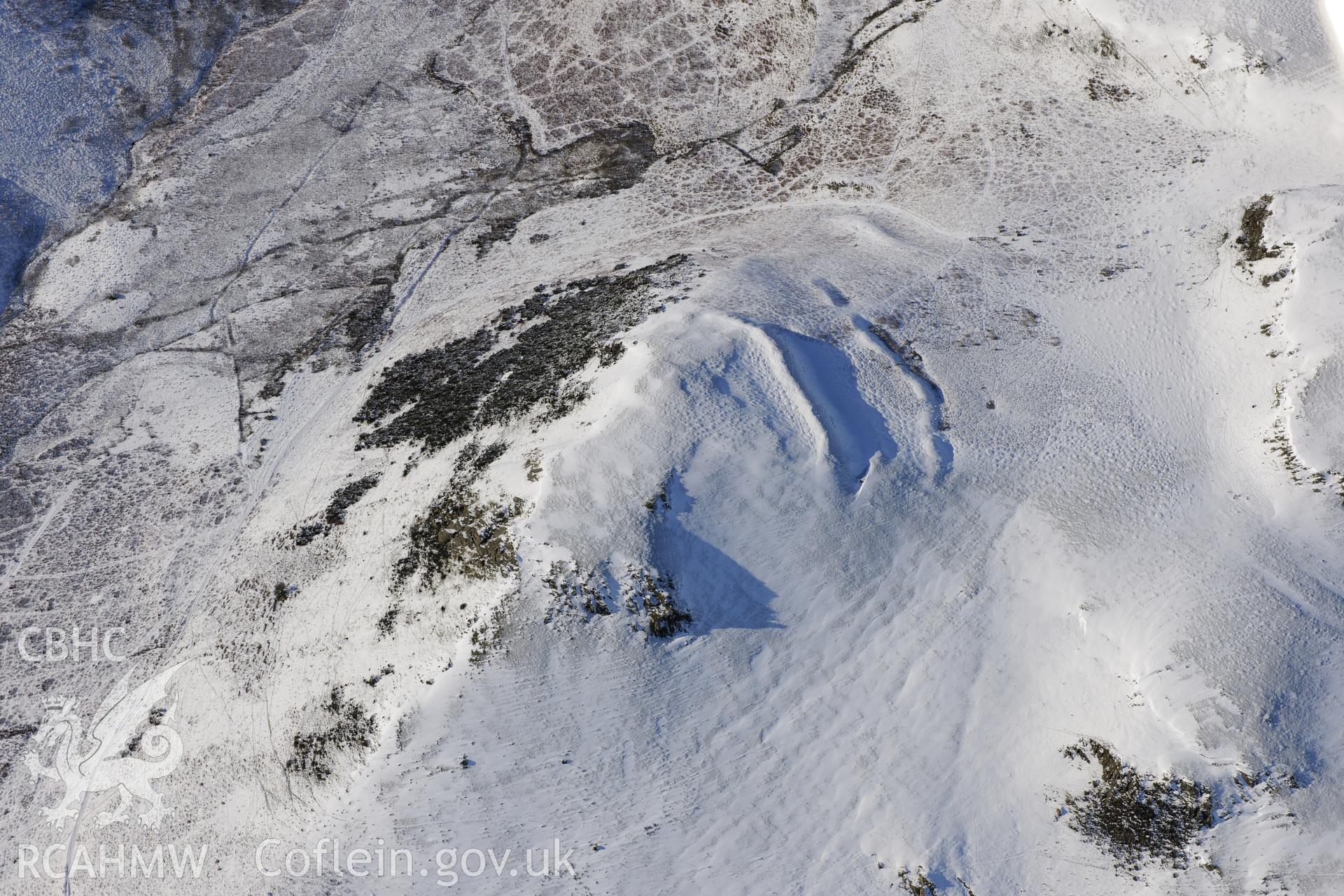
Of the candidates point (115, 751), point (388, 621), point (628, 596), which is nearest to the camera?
point (628, 596)

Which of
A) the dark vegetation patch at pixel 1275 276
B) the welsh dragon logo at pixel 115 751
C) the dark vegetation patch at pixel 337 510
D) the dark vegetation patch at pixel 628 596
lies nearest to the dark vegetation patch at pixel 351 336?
the dark vegetation patch at pixel 337 510

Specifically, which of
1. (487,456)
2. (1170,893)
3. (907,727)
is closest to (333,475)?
(487,456)

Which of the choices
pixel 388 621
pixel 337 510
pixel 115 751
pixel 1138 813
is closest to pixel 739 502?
pixel 388 621

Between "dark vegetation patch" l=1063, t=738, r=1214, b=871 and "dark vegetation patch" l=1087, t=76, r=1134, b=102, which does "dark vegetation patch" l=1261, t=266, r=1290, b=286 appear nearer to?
"dark vegetation patch" l=1087, t=76, r=1134, b=102

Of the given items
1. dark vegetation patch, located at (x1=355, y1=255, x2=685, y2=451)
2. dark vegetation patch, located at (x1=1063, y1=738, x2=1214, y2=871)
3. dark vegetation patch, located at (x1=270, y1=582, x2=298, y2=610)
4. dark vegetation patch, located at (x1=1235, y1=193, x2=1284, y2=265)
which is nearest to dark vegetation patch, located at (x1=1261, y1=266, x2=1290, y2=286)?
dark vegetation patch, located at (x1=1235, y1=193, x2=1284, y2=265)

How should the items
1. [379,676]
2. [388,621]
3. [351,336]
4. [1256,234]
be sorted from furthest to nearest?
[351,336]
[1256,234]
[388,621]
[379,676]

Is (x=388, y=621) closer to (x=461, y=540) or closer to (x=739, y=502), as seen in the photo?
(x=461, y=540)
